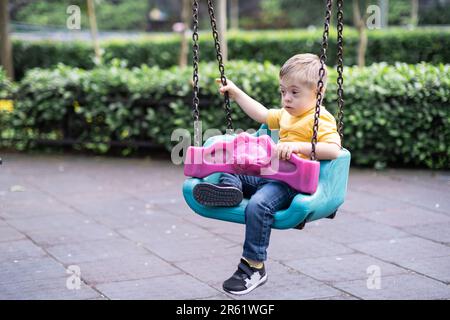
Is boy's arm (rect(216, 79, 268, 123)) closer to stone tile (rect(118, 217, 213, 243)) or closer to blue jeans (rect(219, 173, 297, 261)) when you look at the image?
blue jeans (rect(219, 173, 297, 261))

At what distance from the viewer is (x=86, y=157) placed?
9102 mm

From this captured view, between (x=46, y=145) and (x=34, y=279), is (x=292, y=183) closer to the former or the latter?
(x=34, y=279)

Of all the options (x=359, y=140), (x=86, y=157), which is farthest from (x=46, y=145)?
(x=359, y=140)

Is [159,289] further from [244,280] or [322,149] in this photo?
[322,149]

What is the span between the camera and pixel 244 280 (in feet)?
12.5

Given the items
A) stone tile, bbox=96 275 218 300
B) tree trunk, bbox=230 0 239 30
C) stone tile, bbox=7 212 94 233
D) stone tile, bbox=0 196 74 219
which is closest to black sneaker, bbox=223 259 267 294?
stone tile, bbox=96 275 218 300

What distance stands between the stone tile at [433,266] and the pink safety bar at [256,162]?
54.0 inches

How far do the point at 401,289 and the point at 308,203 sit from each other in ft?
3.50

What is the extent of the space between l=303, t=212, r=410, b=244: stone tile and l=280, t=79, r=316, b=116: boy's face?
184 cm

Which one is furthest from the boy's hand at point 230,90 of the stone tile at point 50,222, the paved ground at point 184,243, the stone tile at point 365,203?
the stone tile at point 365,203

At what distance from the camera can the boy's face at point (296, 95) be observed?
3.74m

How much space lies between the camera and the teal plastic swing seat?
141 inches

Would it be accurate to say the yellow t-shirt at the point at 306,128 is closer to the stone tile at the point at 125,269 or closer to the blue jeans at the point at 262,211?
the blue jeans at the point at 262,211

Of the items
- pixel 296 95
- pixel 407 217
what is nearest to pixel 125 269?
pixel 296 95
